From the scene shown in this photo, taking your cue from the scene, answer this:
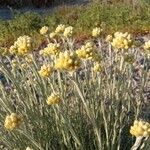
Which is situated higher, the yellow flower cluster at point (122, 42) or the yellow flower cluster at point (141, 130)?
the yellow flower cluster at point (122, 42)

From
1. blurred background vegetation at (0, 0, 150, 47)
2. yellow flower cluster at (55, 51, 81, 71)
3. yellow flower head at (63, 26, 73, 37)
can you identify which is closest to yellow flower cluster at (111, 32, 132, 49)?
yellow flower cluster at (55, 51, 81, 71)

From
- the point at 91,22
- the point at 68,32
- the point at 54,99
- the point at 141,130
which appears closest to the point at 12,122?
the point at 54,99

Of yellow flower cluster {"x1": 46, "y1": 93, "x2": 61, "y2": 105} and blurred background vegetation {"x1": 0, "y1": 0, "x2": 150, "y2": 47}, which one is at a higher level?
yellow flower cluster {"x1": 46, "y1": 93, "x2": 61, "y2": 105}

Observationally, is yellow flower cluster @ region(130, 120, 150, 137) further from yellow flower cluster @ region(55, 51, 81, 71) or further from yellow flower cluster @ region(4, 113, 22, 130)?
yellow flower cluster @ region(4, 113, 22, 130)

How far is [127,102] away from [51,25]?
5081mm

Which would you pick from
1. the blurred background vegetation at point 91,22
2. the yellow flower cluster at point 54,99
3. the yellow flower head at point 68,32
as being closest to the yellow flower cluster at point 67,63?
the yellow flower cluster at point 54,99

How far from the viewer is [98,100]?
3.96m

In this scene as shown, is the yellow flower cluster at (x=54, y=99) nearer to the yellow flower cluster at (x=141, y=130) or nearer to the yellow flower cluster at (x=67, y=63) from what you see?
the yellow flower cluster at (x=67, y=63)

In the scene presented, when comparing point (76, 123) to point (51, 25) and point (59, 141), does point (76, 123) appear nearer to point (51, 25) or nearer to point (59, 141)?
point (59, 141)

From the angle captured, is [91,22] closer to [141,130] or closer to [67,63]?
[67,63]

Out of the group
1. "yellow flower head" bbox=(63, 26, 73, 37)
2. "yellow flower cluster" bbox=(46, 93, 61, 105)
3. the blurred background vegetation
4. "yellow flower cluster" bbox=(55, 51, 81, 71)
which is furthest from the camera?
the blurred background vegetation

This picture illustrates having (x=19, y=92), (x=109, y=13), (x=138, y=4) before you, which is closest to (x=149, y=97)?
(x=19, y=92)

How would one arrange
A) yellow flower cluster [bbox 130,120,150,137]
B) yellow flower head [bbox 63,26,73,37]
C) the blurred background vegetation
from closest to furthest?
yellow flower cluster [bbox 130,120,150,137]
yellow flower head [bbox 63,26,73,37]
the blurred background vegetation

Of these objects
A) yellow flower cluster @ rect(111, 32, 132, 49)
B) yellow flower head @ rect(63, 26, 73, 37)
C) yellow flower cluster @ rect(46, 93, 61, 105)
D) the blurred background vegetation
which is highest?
yellow flower cluster @ rect(111, 32, 132, 49)
